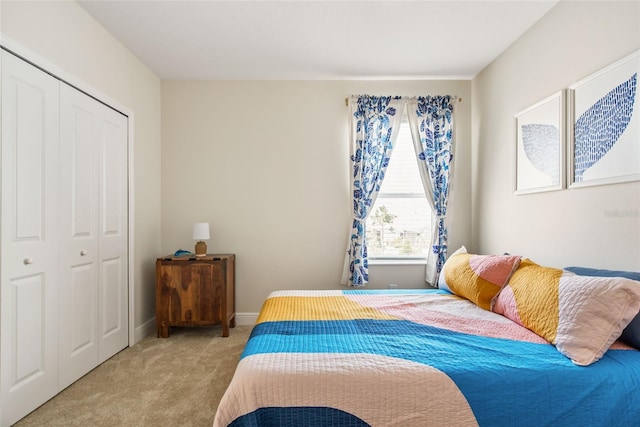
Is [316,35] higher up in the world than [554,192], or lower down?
higher up

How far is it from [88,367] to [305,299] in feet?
5.65

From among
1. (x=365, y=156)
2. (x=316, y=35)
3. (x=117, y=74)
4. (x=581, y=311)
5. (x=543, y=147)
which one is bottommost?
(x=581, y=311)

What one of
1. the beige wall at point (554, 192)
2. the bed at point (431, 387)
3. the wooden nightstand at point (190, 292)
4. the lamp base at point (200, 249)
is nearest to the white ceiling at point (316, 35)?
the beige wall at point (554, 192)

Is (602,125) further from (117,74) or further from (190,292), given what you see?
(117,74)

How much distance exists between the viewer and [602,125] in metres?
2.09

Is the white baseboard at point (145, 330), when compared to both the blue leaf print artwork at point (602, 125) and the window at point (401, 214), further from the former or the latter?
the blue leaf print artwork at point (602, 125)

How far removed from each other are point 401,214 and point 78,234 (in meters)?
3.06

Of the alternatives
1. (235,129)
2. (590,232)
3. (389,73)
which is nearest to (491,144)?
(389,73)

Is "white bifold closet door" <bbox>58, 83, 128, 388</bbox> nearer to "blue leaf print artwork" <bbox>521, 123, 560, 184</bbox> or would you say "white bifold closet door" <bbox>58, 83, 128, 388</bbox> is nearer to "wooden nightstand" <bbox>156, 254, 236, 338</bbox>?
"wooden nightstand" <bbox>156, 254, 236, 338</bbox>

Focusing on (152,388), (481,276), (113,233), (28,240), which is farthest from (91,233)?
(481,276)

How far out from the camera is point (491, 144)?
3.49 m

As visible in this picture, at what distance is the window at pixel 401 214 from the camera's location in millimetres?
3939

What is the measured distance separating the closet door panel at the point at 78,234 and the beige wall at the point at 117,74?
27 cm

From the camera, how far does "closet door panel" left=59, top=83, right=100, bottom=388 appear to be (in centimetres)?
238
